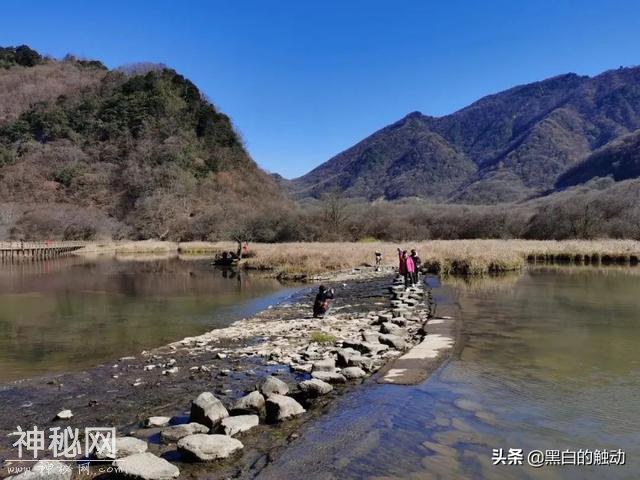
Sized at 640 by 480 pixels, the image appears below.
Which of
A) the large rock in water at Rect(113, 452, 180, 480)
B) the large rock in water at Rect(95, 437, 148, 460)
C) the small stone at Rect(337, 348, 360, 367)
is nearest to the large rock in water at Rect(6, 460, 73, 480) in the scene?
the large rock in water at Rect(113, 452, 180, 480)

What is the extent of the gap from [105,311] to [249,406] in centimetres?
1280

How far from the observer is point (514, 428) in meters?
6.38

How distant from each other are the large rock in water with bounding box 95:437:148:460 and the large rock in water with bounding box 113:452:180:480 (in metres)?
0.27

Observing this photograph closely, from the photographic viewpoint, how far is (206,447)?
5.58 metres

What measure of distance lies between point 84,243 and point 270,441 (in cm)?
6549

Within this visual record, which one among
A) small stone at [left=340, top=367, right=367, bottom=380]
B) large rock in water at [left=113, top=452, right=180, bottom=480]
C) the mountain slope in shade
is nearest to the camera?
large rock in water at [left=113, top=452, right=180, bottom=480]

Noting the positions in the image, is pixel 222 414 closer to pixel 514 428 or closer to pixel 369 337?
pixel 514 428

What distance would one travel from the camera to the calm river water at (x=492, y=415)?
5391 millimetres

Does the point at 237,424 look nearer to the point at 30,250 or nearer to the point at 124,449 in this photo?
the point at 124,449

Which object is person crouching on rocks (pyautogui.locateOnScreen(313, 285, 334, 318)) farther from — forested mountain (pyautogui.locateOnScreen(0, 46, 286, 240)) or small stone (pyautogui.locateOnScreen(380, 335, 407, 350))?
forested mountain (pyautogui.locateOnScreen(0, 46, 286, 240))

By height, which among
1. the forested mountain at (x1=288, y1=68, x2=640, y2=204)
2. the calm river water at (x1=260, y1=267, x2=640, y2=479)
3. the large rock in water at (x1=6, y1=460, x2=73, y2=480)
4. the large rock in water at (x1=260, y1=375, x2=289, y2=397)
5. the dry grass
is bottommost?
the calm river water at (x1=260, y1=267, x2=640, y2=479)

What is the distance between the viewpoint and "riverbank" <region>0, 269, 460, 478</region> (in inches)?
256

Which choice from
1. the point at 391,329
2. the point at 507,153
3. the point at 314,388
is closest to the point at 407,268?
the point at 391,329

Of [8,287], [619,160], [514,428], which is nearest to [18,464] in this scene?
[514,428]
